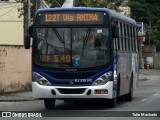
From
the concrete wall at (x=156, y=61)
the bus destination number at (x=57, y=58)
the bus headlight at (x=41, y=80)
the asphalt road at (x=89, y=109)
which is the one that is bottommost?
Answer: the concrete wall at (x=156, y=61)

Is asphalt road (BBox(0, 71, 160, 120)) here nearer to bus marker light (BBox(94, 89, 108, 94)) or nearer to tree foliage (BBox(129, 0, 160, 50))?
bus marker light (BBox(94, 89, 108, 94))

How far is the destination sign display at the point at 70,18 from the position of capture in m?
17.3

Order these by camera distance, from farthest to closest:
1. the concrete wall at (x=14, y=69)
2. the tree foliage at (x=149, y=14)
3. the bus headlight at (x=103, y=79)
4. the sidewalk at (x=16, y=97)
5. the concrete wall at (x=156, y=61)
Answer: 1. the tree foliage at (x=149, y=14)
2. the concrete wall at (x=156, y=61)
3. the concrete wall at (x=14, y=69)
4. the sidewalk at (x=16, y=97)
5. the bus headlight at (x=103, y=79)

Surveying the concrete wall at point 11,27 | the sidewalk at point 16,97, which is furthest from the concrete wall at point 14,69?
the concrete wall at point 11,27

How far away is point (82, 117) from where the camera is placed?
1502cm

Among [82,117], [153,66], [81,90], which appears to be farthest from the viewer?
[153,66]

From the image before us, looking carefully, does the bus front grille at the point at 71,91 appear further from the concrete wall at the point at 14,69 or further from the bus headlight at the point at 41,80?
the concrete wall at the point at 14,69

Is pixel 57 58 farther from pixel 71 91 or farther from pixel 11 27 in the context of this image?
pixel 11 27

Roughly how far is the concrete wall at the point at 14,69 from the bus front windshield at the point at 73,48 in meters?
7.39

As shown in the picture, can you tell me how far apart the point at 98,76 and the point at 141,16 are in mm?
54959

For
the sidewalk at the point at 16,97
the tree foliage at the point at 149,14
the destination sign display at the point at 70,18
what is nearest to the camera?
the destination sign display at the point at 70,18

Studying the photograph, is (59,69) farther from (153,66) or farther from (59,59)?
(153,66)

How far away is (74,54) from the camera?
56.0 feet

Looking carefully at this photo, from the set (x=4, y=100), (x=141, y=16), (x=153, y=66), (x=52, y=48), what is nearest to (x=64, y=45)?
(x=52, y=48)
